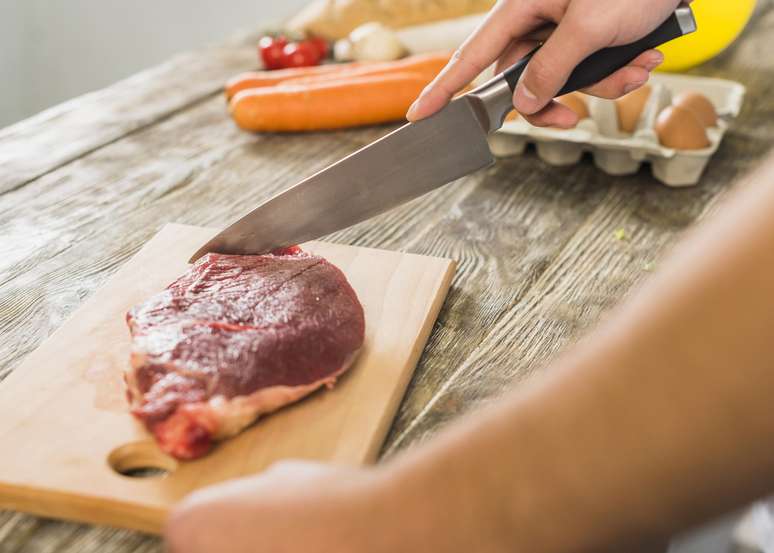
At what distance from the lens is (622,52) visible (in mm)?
1581

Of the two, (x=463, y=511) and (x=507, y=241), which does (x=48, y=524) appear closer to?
(x=463, y=511)

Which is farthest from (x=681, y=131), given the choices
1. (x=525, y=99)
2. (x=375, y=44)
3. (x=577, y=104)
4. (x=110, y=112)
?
(x=110, y=112)

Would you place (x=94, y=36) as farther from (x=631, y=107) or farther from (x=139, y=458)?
(x=139, y=458)

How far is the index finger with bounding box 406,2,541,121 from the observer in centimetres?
157

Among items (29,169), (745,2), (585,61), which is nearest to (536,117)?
(585,61)

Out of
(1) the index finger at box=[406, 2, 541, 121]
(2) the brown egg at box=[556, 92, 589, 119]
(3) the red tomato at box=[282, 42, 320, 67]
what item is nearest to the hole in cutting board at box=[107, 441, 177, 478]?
(1) the index finger at box=[406, 2, 541, 121]

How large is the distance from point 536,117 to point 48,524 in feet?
3.95

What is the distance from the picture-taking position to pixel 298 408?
1218mm

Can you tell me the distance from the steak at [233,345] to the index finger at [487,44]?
0.45 m

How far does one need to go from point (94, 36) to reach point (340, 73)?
2.97 metres

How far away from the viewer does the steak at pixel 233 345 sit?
1136 millimetres

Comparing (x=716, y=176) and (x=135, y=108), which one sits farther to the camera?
(x=135, y=108)

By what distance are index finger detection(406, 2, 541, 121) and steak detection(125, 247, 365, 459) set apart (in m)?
0.45

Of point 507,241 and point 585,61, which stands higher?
point 585,61
